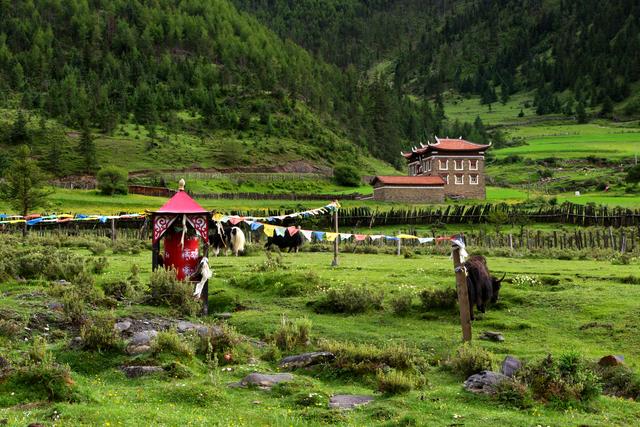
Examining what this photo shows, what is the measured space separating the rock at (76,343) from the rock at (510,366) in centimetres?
795

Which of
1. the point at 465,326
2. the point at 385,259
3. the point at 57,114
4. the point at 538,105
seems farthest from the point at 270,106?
the point at 465,326

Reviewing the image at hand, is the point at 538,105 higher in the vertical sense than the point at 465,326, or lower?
higher

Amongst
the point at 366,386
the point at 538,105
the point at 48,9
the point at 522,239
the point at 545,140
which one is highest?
the point at 48,9

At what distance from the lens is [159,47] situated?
570 ft

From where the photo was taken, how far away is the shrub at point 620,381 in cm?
1127

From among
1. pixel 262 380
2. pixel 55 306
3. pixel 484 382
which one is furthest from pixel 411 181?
pixel 262 380

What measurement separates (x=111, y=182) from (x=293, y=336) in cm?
6619

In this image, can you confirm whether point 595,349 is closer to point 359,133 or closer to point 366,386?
point 366,386

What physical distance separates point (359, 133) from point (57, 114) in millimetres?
64956

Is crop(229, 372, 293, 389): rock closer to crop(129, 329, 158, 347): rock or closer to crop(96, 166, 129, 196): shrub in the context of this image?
crop(129, 329, 158, 347): rock

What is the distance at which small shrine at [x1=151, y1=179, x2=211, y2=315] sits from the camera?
731 inches

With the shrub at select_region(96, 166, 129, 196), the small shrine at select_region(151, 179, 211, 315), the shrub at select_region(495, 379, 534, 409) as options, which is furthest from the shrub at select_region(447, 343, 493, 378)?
the shrub at select_region(96, 166, 129, 196)

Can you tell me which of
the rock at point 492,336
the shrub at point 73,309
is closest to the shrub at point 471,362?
the rock at point 492,336

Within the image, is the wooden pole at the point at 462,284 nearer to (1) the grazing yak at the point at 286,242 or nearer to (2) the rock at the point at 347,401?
(2) the rock at the point at 347,401
